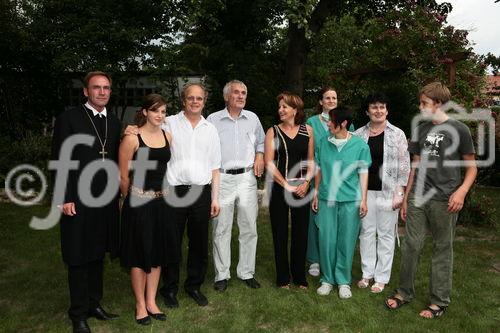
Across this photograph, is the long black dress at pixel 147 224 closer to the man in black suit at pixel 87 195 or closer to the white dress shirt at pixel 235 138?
the man in black suit at pixel 87 195

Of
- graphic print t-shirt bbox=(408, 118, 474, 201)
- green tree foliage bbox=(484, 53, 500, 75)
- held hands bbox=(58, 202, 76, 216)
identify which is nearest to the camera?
held hands bbox=(58, 202, 76, 216)

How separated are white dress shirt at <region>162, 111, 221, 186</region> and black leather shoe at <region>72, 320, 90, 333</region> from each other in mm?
1473

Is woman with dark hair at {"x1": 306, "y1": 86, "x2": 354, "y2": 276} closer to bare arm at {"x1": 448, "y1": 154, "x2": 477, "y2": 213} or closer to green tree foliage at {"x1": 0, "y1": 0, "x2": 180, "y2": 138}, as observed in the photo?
bare arm at {"x1": 448, "y1": 154, "x2": 477, "y2": 213}

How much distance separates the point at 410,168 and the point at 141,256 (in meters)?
2.87

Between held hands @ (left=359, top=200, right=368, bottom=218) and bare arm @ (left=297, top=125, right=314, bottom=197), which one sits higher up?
bare arm @ (left=297, top=125, right=314, bottom=197)

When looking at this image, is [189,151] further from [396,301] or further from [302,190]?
[396,301]

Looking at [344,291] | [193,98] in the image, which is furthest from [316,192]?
[193,98]

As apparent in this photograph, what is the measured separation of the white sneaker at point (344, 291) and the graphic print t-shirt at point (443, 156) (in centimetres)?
133

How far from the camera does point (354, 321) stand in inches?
170

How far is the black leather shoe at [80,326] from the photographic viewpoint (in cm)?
400

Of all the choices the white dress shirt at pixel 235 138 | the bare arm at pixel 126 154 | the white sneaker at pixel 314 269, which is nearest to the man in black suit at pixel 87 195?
the bare arm at pixel 126 154

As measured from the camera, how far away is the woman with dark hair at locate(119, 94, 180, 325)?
4.00 metres

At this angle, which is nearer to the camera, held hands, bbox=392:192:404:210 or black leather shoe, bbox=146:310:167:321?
black leather shoe, bbox=146:310:167:321


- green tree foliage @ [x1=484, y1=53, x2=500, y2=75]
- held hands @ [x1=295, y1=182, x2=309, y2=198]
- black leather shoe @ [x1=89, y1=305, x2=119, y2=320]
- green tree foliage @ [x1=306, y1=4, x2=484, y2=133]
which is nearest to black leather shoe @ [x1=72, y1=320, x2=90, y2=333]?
black leather shoe @ [x1=89, y1=305, x2=119, y2=320]
